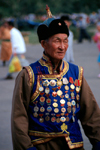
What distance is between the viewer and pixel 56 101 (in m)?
2.72

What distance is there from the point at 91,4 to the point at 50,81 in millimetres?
55132

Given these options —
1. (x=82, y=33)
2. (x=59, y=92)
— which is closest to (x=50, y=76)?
(x=59, y=92)

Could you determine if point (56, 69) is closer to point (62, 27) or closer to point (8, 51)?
point (62, 27)

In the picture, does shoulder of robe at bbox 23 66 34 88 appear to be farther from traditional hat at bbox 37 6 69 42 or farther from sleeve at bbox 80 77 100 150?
sleeve at bbox 80 77 100 150

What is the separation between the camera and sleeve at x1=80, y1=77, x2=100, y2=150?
280 cm

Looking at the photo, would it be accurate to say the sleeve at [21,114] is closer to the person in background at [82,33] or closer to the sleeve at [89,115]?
the sleeve at [89,115]

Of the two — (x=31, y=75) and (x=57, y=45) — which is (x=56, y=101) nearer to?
(x=31, y=75)

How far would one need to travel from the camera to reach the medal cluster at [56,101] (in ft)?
8.89

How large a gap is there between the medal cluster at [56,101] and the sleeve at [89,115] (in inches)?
3.3

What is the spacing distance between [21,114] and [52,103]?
252 millimetres

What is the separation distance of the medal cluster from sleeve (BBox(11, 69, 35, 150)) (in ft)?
0.29

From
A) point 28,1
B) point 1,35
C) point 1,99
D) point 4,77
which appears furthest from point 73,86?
point 28,1

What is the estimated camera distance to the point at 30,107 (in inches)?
108

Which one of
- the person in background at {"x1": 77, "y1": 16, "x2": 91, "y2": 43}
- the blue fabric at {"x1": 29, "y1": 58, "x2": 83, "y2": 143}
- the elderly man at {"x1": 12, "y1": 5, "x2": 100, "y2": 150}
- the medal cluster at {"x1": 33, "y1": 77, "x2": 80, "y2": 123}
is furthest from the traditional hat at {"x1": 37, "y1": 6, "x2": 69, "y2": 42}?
the person in background at {"x1": 77, "y1": 16, "x2": 91, "y2": 43}
